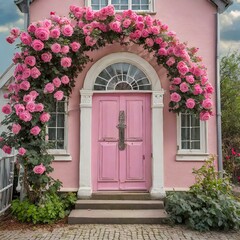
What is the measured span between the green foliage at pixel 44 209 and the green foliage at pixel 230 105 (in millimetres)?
6179

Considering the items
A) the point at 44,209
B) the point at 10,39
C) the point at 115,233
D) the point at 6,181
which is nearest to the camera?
the point at 115,233

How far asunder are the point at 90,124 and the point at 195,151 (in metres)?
2.59

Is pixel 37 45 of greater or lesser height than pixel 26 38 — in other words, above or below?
below

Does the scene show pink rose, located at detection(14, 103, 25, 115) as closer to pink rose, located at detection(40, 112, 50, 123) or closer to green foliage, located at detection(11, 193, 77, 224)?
pink rose, located at detection(40, 112, 50, 123)

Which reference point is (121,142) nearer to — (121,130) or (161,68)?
(121,130)

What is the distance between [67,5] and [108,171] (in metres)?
4.18

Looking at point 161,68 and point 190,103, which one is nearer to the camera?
point 190,103

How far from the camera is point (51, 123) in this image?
730 centimetres

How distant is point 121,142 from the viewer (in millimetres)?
7293

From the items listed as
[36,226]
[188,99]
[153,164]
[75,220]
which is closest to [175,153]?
[153,164]

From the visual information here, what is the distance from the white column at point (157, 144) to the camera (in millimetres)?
7082

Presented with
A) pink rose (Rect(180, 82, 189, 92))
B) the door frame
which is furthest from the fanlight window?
pink rose (Rect(180, 82, 189, 92))

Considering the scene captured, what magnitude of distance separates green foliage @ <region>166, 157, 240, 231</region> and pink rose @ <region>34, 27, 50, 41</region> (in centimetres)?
420

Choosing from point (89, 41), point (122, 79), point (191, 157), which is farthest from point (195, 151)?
point (89, 41)
